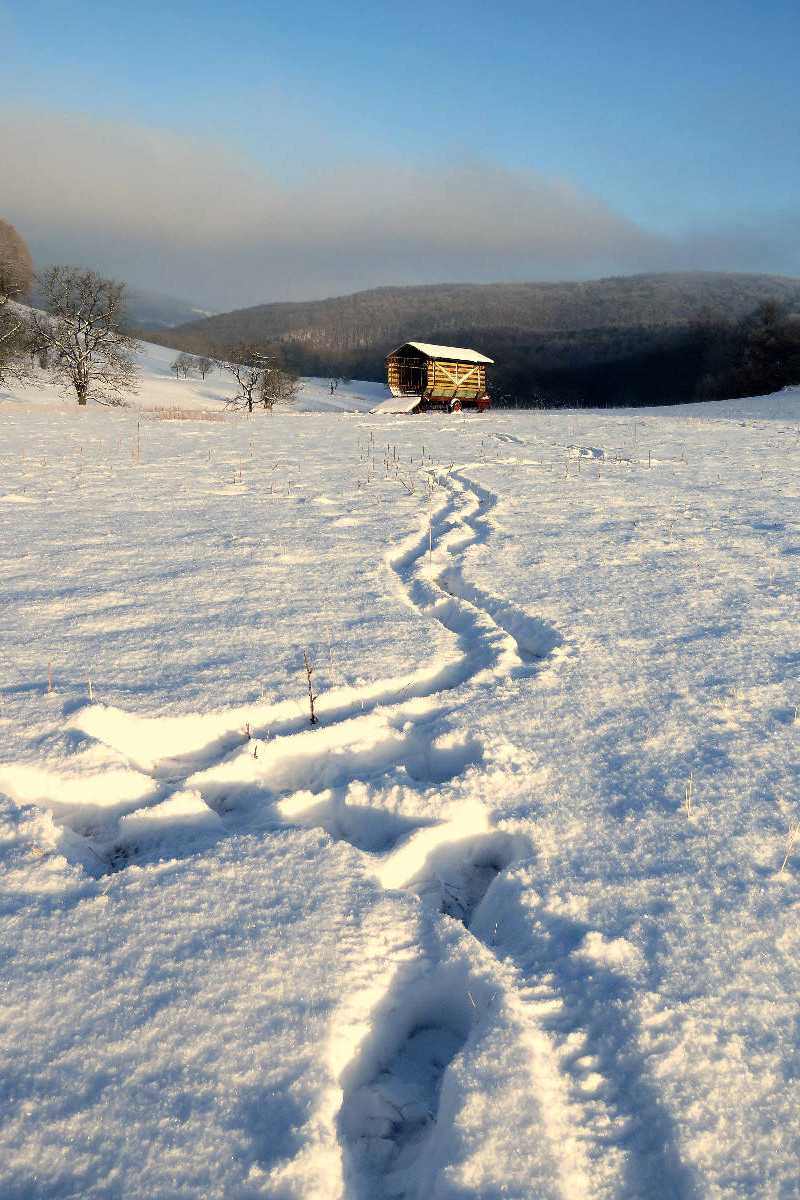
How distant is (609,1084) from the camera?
164cm

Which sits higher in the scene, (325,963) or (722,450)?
(722,450)

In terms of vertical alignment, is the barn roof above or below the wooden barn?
above

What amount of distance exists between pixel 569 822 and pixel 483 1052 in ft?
3.20

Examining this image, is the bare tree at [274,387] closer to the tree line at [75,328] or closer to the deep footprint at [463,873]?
the tree line at [75,328]

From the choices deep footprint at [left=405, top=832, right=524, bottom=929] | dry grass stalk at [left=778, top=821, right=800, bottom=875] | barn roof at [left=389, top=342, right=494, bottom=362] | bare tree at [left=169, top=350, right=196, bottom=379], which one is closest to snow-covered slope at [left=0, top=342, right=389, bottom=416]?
bare tree at [left=169, top=350, right=196, bottom=379]

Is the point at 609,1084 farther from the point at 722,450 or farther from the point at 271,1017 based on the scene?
the point at 722,450

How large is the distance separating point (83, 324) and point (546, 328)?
110 m

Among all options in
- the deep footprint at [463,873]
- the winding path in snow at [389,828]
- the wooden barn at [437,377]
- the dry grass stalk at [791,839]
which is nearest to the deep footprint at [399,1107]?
the winding path in snow at [389,828]

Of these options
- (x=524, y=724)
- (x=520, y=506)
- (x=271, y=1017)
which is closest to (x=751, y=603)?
(x=524, y=724)

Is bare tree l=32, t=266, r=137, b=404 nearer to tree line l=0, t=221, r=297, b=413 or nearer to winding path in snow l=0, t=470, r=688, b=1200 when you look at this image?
tree line l=0, t=221, r=297, b=413

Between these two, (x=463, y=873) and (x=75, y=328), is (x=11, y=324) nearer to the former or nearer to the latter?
(x=75, y=328)

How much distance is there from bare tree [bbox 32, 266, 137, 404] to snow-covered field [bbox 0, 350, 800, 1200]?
27.0m

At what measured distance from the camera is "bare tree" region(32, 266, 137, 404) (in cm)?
2680

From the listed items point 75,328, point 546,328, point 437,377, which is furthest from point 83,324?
point 546,328
